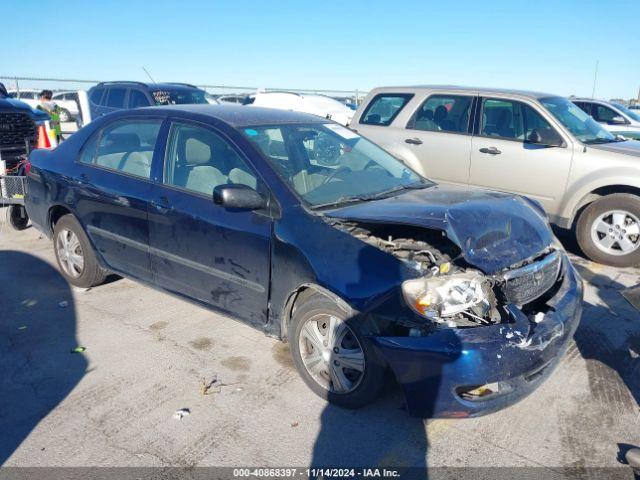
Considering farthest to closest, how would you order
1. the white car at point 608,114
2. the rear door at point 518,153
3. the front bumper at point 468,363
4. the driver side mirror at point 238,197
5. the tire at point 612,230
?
the white car at point 608,114 → the rear door at point 518,153 → the tire at point 612,230 → the driver side mirror at point 238,197 → the front bumper at point 468,363

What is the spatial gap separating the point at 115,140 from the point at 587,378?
4098 millimetres

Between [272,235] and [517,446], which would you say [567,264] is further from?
[272,235]

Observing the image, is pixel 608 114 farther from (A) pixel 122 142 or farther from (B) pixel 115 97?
(A) pixel 122 142

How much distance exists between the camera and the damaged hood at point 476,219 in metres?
3.01

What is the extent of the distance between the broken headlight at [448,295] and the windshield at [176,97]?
→ 377 inches

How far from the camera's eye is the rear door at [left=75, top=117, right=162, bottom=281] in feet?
13.7

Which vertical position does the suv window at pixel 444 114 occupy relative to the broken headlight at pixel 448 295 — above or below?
above

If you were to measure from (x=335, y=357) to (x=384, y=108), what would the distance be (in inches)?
208

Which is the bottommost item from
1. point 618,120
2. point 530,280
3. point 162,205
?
point 530,280

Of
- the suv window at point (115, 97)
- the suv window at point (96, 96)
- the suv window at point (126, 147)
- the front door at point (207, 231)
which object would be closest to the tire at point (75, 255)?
the suv window at point (126, 147)

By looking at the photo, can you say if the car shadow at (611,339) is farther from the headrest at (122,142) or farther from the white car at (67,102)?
the white car at (67,102)

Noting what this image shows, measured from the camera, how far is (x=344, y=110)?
15.5 m

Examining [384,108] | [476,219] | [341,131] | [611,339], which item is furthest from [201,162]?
[384,108]

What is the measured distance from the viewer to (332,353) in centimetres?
316
